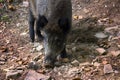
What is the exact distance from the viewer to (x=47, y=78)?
13.8 ft

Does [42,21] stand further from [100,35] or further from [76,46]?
[100,35]

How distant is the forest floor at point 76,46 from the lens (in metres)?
4.35

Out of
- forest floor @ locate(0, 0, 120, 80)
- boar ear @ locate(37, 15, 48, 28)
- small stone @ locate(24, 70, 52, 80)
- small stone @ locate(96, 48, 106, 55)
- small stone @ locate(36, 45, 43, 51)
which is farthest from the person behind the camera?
small stone @ locate(36, 45, 43, 51)

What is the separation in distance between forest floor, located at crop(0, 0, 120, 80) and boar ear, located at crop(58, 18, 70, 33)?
418mm

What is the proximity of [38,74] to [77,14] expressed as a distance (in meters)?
1.85

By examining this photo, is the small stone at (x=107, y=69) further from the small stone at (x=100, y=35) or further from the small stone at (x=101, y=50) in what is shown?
the small stone at (x=100, y=35)

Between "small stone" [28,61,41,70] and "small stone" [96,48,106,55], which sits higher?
"small stone" [96,48,106,55]

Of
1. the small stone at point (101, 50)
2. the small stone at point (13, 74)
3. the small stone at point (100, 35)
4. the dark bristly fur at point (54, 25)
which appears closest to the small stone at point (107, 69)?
the small stone at point (101, 50)

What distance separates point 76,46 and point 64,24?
23.6 inches

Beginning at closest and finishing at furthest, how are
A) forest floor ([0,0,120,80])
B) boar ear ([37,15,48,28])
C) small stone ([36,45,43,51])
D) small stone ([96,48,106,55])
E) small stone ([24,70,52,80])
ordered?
1. small stone ([24,70,52,80])
2. forest floor ([0,0,120,80])
3. boar ear ([37,15,48,28])
4. small stone ([96,48,106,55])
5. small stone ([36,45,43,51])

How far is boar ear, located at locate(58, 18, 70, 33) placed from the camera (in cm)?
443

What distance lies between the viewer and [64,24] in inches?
175

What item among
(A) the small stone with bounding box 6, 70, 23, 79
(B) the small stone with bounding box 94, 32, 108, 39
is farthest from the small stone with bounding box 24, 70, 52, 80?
(B) the small stone with bounding box 94, 32, 108, 39

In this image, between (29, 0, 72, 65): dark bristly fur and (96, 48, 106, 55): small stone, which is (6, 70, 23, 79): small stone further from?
(96, 48, 106, 55): small stone
